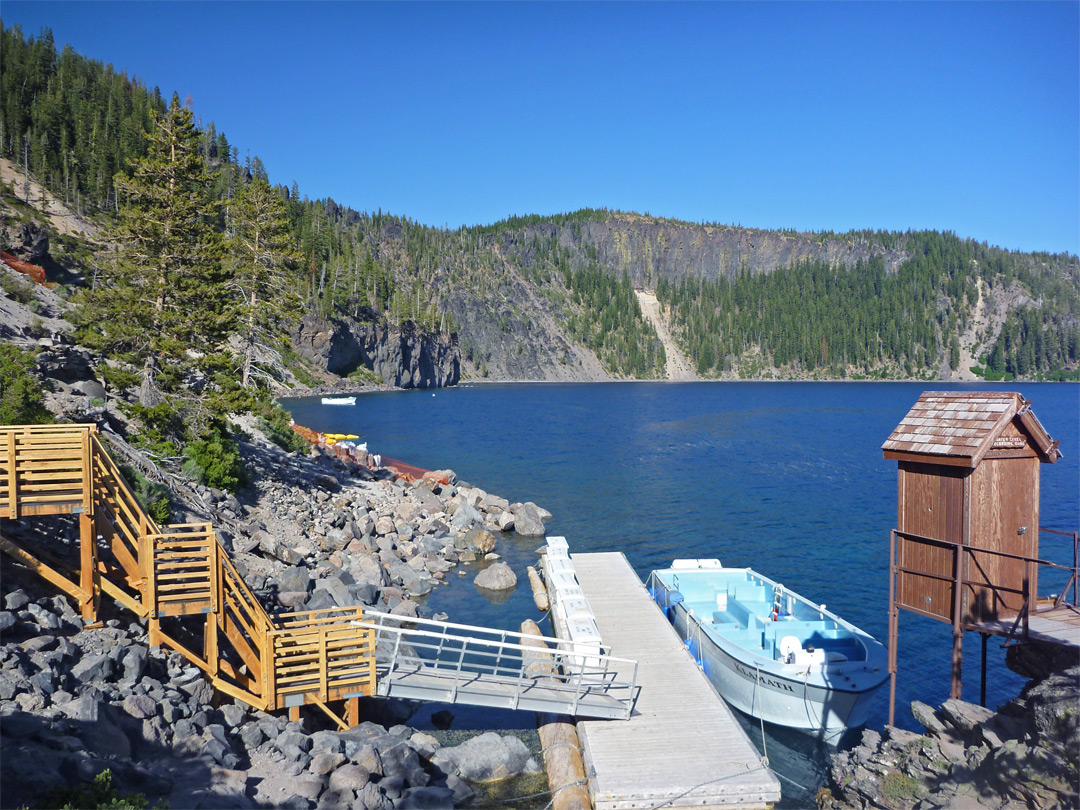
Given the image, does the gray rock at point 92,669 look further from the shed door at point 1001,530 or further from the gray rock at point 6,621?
the shed door at point 1001,530

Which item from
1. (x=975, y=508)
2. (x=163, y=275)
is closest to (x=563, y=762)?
(x=975, y=508)

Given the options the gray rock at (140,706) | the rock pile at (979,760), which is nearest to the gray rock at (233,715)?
the gray rock at (140,706)

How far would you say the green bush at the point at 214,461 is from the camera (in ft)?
79.8

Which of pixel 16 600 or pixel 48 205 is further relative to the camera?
pixel 48 205

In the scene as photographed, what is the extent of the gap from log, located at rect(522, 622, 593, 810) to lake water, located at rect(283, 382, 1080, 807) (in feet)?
6.90

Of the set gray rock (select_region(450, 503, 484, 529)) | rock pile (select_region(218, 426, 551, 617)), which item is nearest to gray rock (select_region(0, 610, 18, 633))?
rock pile (select_region(218, 426, 551, 617))

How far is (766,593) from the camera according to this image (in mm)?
21906

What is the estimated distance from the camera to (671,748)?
12938mm

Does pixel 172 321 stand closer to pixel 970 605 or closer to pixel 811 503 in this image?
pixel 970 605

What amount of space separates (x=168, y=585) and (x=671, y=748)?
948cm

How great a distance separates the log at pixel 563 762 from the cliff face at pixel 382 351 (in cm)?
11165

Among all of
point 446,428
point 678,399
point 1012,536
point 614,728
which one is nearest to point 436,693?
point 614,728

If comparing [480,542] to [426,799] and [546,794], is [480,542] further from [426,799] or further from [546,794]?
[426,799]

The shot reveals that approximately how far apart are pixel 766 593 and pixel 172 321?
71.4 ft
